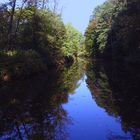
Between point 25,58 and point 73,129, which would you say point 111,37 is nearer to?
point 25,58

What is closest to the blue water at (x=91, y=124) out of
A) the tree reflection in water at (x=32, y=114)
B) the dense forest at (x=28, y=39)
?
the tree reflection in water at (x=32, y=114)

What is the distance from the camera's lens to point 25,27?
155 feet

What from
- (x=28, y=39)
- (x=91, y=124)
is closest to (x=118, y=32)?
(x=28, y=39)

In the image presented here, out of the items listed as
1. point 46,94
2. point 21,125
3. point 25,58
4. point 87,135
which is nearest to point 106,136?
point 87,135

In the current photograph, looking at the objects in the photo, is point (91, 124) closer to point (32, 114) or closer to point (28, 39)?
point (32, 114)

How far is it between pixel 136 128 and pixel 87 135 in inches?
71.8

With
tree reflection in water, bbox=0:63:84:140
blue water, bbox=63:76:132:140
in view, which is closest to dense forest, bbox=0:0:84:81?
tree reflection in water, bbox=0:63:84:140

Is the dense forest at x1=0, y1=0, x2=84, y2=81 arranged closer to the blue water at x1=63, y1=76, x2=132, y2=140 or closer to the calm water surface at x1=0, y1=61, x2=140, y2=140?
the calm water surface at x1=0, y1=61, x2=140, y2=140

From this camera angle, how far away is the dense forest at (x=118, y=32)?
4650 cm

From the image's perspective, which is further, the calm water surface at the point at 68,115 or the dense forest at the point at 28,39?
the dense forest at the point at 28,39

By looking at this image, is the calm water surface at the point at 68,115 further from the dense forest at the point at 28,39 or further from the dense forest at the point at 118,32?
the dense forest at the point at 118,32

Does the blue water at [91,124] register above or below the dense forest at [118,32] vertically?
below

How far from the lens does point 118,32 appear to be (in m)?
64.0

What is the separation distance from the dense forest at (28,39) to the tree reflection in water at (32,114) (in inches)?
295
